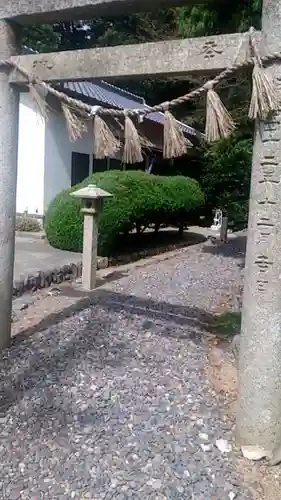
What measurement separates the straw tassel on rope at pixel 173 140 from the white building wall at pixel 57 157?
27.5 ft

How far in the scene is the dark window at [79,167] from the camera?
13.4m

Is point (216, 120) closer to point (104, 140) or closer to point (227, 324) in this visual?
point (104, 140)

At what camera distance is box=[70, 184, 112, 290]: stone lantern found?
7363mm

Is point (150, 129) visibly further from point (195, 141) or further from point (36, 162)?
point (36, 162)

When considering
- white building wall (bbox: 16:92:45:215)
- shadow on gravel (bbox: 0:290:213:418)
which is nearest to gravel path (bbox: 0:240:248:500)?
shadow on gravel (bbox: 0:290:213:418)

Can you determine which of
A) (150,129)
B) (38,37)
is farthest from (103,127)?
(38,37)

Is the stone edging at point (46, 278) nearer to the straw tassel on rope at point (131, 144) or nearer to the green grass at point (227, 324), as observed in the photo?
the green grass at point (227, 324)

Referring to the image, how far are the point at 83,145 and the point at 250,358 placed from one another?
432 inches

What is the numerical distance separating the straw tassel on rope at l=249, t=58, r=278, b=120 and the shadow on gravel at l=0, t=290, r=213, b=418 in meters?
2.38

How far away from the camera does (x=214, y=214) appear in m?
17.4

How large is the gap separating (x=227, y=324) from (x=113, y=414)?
270 centimetres

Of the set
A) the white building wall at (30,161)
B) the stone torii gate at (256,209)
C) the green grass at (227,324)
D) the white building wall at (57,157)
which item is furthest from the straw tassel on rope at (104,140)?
the white building wall at (30,161)

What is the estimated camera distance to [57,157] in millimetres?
12516

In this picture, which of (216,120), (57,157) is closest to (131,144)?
(216,120)
